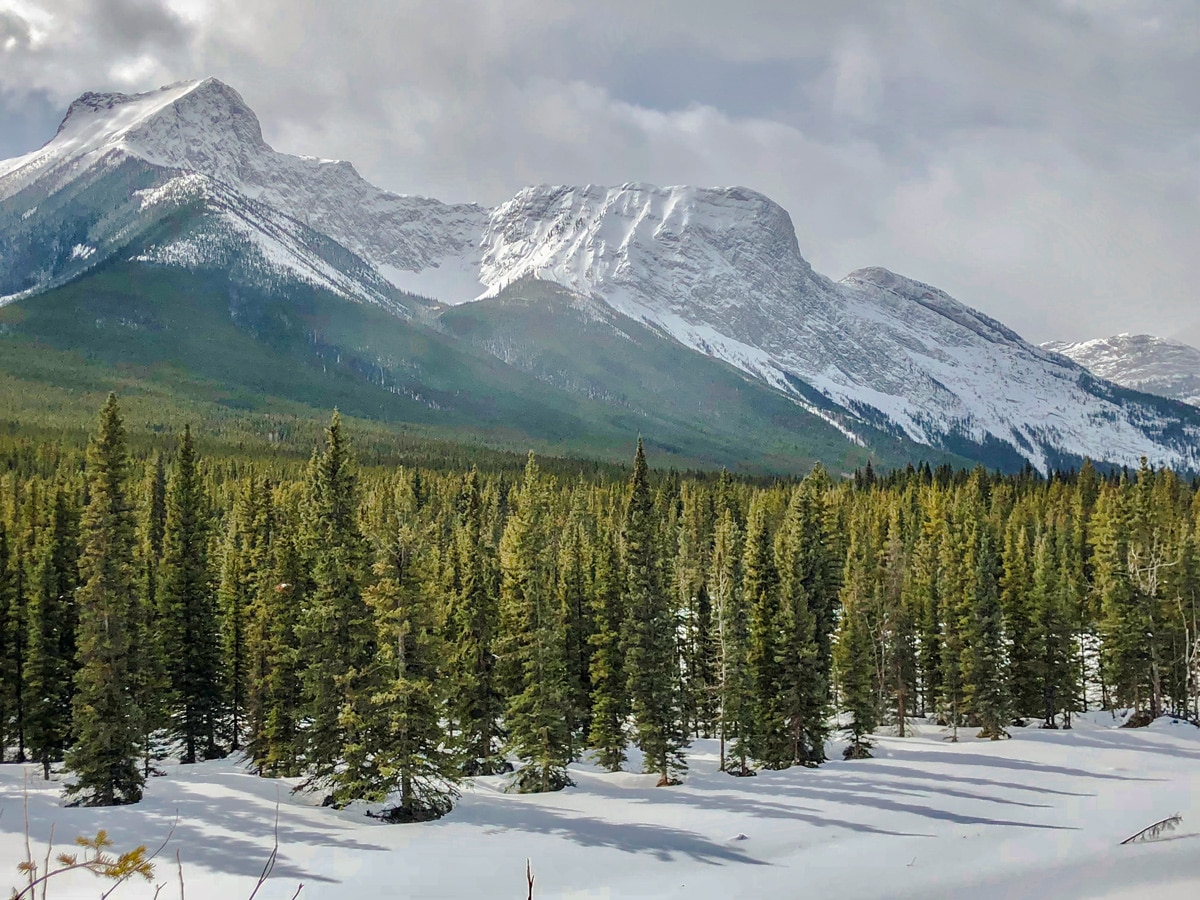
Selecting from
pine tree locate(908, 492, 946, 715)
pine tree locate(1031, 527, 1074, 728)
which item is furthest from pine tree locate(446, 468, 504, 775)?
pine tree locate(1031, 527, 1074, 728)

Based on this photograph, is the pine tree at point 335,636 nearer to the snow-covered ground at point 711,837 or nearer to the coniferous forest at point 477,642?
the coniferous forest at point 477,642

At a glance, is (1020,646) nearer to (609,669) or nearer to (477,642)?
(609,669)

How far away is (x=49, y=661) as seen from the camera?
127 feet

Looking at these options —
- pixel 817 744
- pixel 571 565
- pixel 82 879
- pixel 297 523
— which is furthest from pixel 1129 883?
pixel 297 523

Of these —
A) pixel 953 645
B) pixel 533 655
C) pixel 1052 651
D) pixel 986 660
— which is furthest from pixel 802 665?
pixel 1052 651

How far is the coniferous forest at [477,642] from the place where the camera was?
2909 centimetres

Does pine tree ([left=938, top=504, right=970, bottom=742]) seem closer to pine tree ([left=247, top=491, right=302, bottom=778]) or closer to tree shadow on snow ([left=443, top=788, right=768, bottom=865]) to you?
tree shadow on snow ([left=443, top=788, right=768, bottom=865])

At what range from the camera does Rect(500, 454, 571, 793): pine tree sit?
3475 centimetres

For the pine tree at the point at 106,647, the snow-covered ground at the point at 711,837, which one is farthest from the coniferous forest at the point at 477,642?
the snow-covered ground at the point at 711,837

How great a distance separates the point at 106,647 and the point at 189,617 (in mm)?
13215

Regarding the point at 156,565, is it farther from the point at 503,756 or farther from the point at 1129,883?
the point at 1129,883

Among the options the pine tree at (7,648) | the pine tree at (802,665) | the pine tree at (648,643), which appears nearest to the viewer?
the pine tree at (648,643)

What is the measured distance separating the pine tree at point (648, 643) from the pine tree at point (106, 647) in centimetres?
1867

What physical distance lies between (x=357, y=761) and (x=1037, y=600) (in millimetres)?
41049
